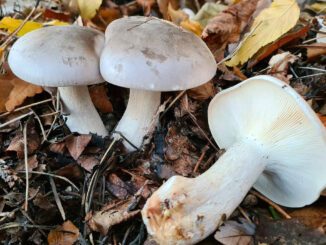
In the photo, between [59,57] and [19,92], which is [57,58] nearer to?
[59,57]

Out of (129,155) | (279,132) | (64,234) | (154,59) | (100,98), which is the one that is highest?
(154,59)

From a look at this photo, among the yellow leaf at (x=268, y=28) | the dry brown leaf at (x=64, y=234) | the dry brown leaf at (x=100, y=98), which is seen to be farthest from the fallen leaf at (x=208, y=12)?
the dry brown leaf at (x=64, y=234)

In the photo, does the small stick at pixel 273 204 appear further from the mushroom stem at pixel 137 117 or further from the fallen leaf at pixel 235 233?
the mushroom stem at pixel 137 117

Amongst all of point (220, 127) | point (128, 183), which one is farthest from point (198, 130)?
point (128, 183)

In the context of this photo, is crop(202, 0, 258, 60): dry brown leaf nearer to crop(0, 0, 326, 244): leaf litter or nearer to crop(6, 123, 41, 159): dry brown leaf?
crop(0, 0, 326, 244): leaf litter

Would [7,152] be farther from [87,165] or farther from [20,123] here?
[87,165]

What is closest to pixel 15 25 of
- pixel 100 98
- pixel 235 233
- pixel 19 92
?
pixel 19 92
